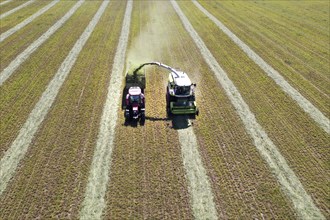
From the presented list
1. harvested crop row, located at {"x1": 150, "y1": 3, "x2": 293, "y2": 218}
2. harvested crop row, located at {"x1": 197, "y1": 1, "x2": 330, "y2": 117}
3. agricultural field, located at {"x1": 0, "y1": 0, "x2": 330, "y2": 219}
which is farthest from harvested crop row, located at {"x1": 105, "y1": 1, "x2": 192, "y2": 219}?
harvested crop row, located at {"x1": 197, "y1": 1, "x2": 330, "y2": 117}

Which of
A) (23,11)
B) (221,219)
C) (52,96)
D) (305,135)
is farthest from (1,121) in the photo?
(23,11)

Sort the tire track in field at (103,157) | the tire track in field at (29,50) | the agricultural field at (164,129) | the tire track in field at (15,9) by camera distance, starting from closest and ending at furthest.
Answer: the tire track in field at (103,157) < the agricultural field at (164,129) < the tire track in field at (29,50) < the tire track in field at (15,9)

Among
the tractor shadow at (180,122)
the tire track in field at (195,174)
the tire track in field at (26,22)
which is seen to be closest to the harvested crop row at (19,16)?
the tire track in field at (26,22)

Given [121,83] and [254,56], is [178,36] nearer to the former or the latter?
[254,56]

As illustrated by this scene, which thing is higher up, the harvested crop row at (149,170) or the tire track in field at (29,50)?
the tire track in field at (29,50)

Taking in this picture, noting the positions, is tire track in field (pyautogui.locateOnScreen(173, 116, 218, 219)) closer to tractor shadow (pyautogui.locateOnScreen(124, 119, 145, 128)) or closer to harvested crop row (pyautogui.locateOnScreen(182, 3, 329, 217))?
tractor shadow (pyautogui.locateOnScreen(124, 119, 145, 128))

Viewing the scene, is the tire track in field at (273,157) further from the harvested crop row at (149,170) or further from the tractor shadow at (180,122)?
the harvested crop row at (149,170)

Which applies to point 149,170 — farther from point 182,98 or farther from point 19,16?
point 19,16
